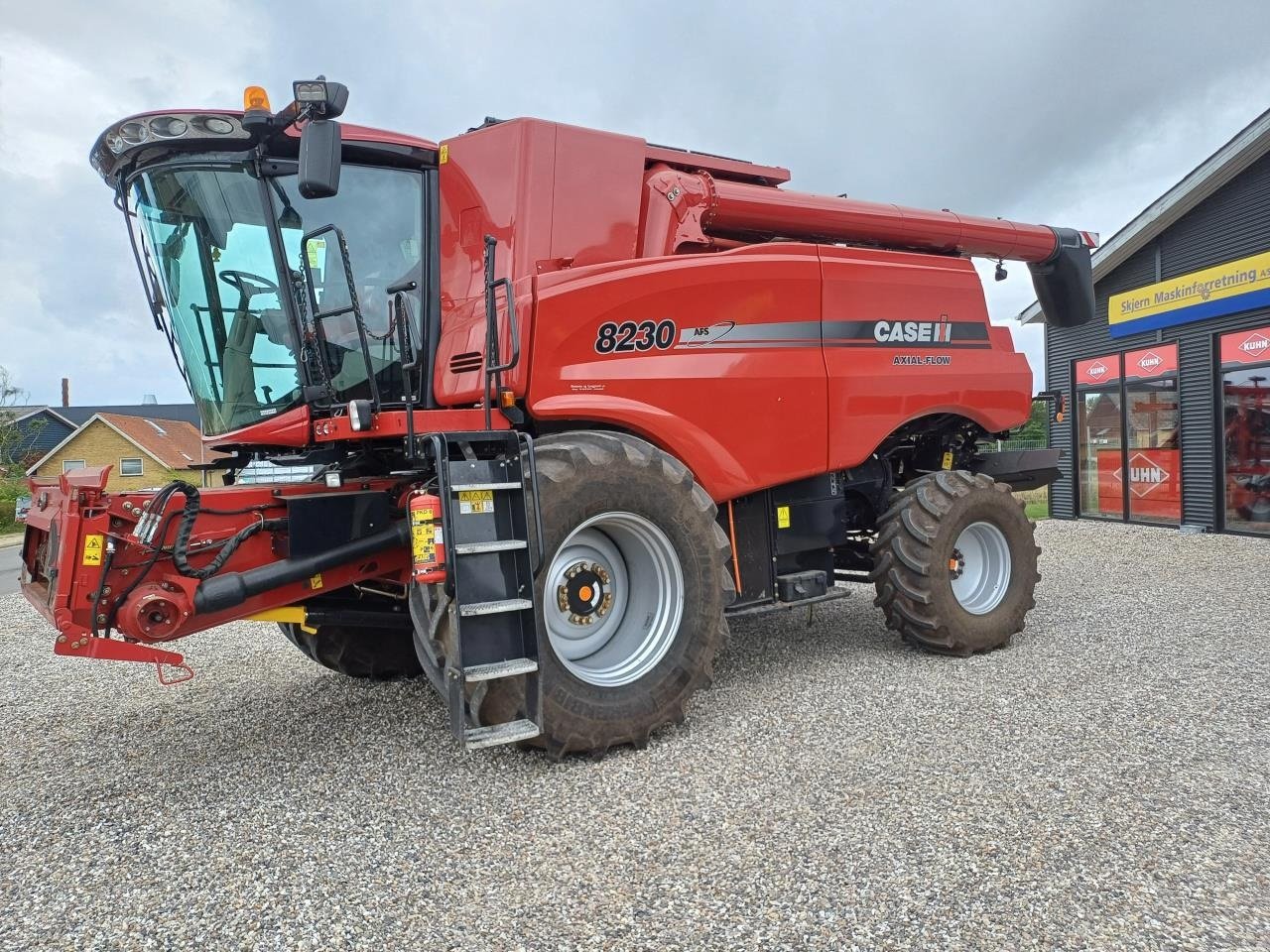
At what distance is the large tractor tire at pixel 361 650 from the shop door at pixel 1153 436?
34.1ft

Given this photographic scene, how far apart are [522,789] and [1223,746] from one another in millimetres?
2939

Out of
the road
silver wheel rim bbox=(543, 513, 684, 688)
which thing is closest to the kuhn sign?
silver wheel rim bbox=(543, 513, 684, 688)

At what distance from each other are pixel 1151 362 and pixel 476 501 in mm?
11199

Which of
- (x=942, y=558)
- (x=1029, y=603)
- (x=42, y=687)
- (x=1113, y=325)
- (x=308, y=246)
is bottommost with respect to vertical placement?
(x=42, y=687)

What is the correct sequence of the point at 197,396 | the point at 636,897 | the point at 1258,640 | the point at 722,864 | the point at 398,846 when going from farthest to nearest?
the point at 1258,640, the point at 197,396, the point at 398,846, the point at 722,864, the point at 636,897

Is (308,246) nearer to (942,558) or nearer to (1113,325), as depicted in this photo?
(942,558)

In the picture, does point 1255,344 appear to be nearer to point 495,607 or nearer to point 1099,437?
point 1099,437

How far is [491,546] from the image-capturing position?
3.30m

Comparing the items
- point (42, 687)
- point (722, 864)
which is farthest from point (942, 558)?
point (42, 687)

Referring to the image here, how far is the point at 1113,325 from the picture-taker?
39.3 feet

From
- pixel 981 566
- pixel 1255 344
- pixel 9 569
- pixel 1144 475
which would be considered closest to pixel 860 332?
pixel 981 566

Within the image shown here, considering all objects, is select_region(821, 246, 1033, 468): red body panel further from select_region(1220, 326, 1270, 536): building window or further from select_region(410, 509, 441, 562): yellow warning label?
select_region(1220, 326, 1270, 536): building window

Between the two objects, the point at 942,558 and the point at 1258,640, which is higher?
the point at 942,558

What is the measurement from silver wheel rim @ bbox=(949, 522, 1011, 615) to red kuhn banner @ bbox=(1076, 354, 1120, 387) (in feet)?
26.5
